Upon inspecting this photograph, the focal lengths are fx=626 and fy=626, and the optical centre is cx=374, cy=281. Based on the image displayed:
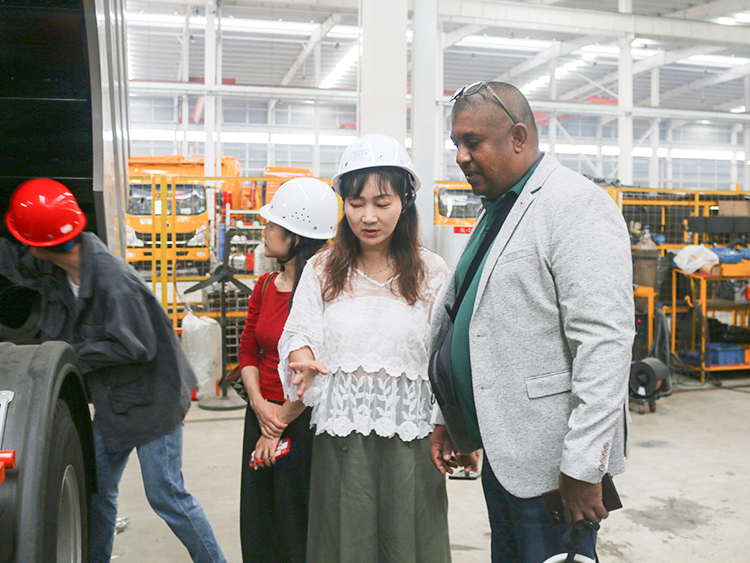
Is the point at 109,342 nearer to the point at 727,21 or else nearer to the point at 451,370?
the point at 451,370

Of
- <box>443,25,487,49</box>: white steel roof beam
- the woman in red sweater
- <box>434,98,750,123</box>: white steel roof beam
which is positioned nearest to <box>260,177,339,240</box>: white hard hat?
the woman in red sweater

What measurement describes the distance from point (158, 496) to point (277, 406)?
62 centimetres

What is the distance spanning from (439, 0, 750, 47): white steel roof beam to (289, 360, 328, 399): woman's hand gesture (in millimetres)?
11643

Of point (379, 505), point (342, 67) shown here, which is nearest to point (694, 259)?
point (379, 505)

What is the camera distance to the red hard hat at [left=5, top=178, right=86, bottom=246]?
6.57 ft

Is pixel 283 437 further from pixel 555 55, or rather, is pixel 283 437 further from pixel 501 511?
pixel 555 55

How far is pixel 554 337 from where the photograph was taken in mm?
1370

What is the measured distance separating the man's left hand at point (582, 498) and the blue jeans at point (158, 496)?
1.54 m

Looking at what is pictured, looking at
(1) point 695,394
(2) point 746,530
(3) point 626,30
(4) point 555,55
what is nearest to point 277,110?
(4) point 555,55

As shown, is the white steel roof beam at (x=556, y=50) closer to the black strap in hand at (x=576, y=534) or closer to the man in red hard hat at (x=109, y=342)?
the man in red hard hat at (x=109, y=342)

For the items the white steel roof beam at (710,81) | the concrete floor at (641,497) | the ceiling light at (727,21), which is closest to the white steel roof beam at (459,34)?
the ceiling light at (727,21)

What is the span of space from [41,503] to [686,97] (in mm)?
27163

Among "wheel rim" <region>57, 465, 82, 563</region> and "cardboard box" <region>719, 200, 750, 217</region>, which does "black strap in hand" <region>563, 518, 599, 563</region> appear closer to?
"wheel rim" <region>57, 465, 82, 563</region>

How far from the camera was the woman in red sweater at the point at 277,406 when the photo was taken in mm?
2137
